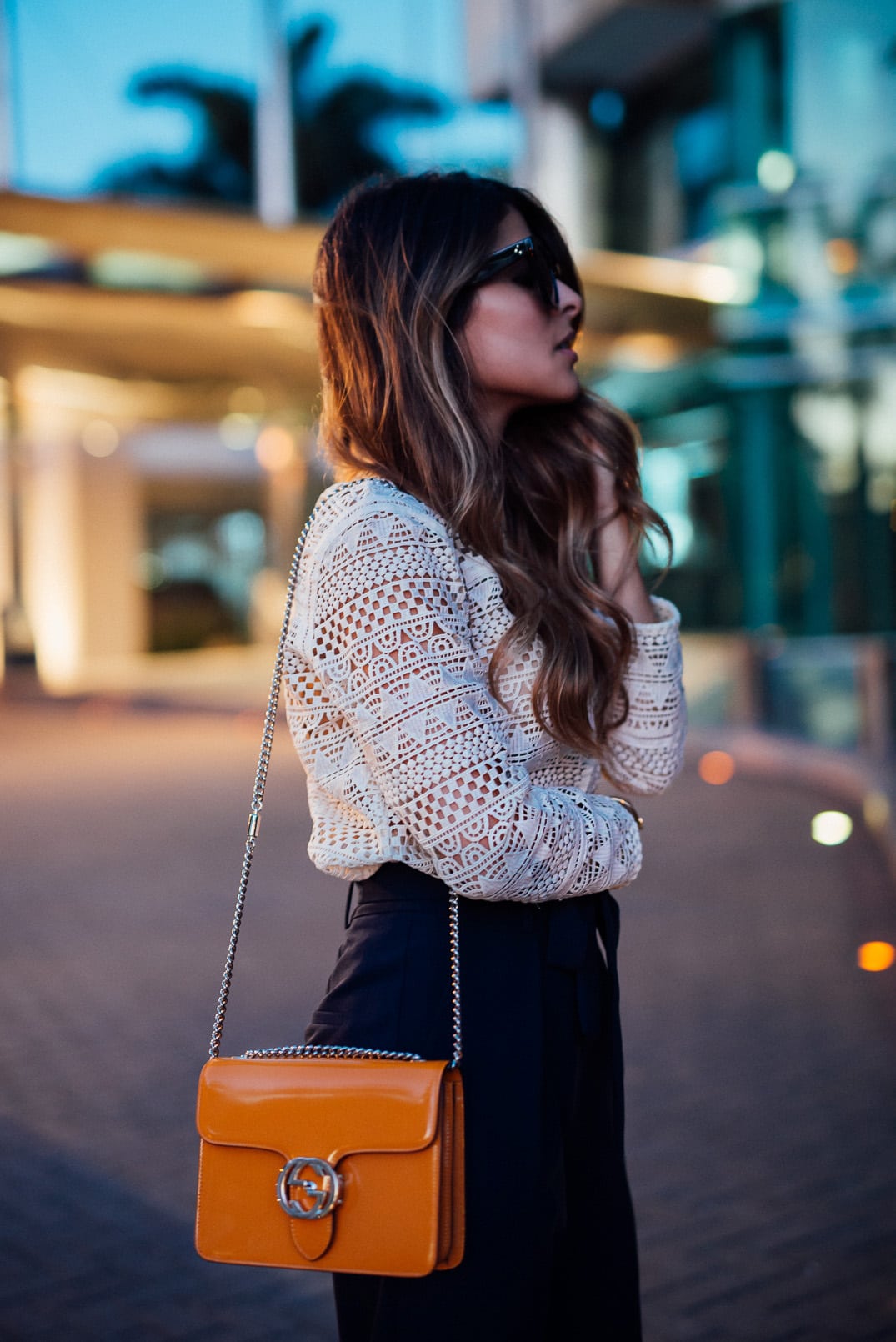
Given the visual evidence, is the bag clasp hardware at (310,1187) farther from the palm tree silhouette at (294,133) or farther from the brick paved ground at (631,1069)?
the palm tree silhouette at (294,133)

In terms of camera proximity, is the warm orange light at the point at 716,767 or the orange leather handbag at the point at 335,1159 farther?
the warm orange light at the point at 716,767

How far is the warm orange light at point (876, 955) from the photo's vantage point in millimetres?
5914

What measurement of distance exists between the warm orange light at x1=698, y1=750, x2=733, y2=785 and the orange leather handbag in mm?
10010

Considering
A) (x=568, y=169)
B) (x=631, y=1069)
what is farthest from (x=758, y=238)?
(x=631, y=1069)

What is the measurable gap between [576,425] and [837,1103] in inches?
121

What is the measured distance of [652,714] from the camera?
6.33 ft

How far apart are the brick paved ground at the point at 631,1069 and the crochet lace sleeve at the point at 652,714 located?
1663mm

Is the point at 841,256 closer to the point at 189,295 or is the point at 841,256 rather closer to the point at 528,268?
the point at 189,295

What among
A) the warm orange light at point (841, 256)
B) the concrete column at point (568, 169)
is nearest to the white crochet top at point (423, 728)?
the warm orange light at point (841, 256)

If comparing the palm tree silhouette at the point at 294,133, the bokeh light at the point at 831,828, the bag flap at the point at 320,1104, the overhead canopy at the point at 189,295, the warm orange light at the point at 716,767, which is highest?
the palm tree silhouette at the point at 294,133

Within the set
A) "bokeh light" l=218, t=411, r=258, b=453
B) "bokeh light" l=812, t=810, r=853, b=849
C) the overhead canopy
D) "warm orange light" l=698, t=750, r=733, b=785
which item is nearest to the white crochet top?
"bokeh light" l=812, t=810, r=853, b=849

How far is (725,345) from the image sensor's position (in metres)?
21.0

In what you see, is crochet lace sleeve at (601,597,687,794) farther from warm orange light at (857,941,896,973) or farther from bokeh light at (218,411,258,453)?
bokeh light at (218,411,258,453)

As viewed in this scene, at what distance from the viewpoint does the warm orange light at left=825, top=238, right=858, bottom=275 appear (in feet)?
60.5
